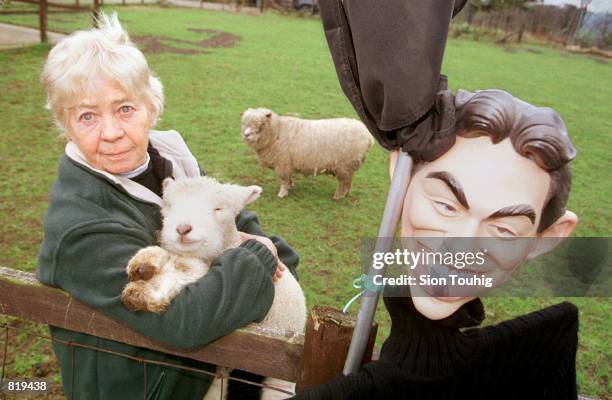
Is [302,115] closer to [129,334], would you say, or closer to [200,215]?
[200,215]

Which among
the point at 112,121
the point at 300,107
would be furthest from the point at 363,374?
the point at 300,107

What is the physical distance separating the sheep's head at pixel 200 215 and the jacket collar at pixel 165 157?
0.30 feet

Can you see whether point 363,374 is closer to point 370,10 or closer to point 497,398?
point 497,398

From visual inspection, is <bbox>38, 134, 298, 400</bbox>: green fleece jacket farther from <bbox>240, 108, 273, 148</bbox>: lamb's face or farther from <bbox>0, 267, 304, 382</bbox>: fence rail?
<bbox>240, 108, 273, 148</bbox>: lamb's face

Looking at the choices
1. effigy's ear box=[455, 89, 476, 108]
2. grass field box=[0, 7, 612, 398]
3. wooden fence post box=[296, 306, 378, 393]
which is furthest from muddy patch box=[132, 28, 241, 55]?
effigy's ear box=[455, 89, 476, 108]

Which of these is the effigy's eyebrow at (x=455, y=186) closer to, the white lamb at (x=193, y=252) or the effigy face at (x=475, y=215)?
the effigy face at (x=475, y=215)

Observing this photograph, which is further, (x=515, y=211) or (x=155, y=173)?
(x=155, y=173)

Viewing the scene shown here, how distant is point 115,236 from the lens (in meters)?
1.44

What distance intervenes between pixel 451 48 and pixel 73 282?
66.0 ft

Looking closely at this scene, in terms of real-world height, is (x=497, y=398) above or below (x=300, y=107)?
above

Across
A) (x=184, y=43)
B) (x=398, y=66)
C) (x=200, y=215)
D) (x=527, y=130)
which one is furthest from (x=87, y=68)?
(x=184, y=43)

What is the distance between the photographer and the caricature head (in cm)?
108

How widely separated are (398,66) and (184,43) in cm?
1446

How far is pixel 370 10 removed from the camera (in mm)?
988
